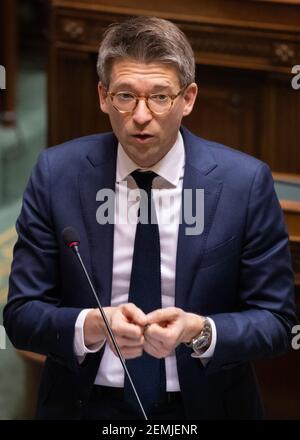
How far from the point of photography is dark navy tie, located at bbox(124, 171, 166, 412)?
1231 mm

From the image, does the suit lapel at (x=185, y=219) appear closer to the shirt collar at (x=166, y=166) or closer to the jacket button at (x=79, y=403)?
the shirt collar at (x=166, y=166)

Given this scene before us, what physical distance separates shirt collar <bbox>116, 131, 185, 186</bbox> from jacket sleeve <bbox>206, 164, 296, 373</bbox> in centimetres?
9

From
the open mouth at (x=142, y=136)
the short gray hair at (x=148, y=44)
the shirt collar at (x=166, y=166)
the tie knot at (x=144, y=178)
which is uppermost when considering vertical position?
the short gray hair at (x=148, y=44)

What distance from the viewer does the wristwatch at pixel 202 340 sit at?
47.4 inches

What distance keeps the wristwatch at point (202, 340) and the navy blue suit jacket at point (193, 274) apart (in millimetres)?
13

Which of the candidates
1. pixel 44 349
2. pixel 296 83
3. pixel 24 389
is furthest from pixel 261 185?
pixel 296 83

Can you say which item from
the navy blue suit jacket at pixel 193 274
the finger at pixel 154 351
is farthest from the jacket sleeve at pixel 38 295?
the finger at pixel 154 351

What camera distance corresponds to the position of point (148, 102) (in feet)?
3.89

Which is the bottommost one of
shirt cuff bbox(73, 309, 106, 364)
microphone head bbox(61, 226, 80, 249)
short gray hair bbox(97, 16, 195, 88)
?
shirt cuff bbox(73, 309, 106, 364)

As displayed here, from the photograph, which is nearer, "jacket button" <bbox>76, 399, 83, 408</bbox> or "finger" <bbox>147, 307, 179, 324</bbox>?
"finger" <bbox>147, 307, 179, 324</bbox>

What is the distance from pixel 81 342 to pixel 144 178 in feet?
0.65

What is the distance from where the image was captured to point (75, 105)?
2.52m

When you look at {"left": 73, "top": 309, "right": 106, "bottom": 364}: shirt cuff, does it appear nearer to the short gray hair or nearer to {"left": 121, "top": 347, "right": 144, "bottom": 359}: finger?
{"left": 121, "top": 347, "right": 144, "bottom": 359}: finger

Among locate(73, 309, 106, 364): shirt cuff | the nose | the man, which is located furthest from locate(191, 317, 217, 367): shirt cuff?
the nose
